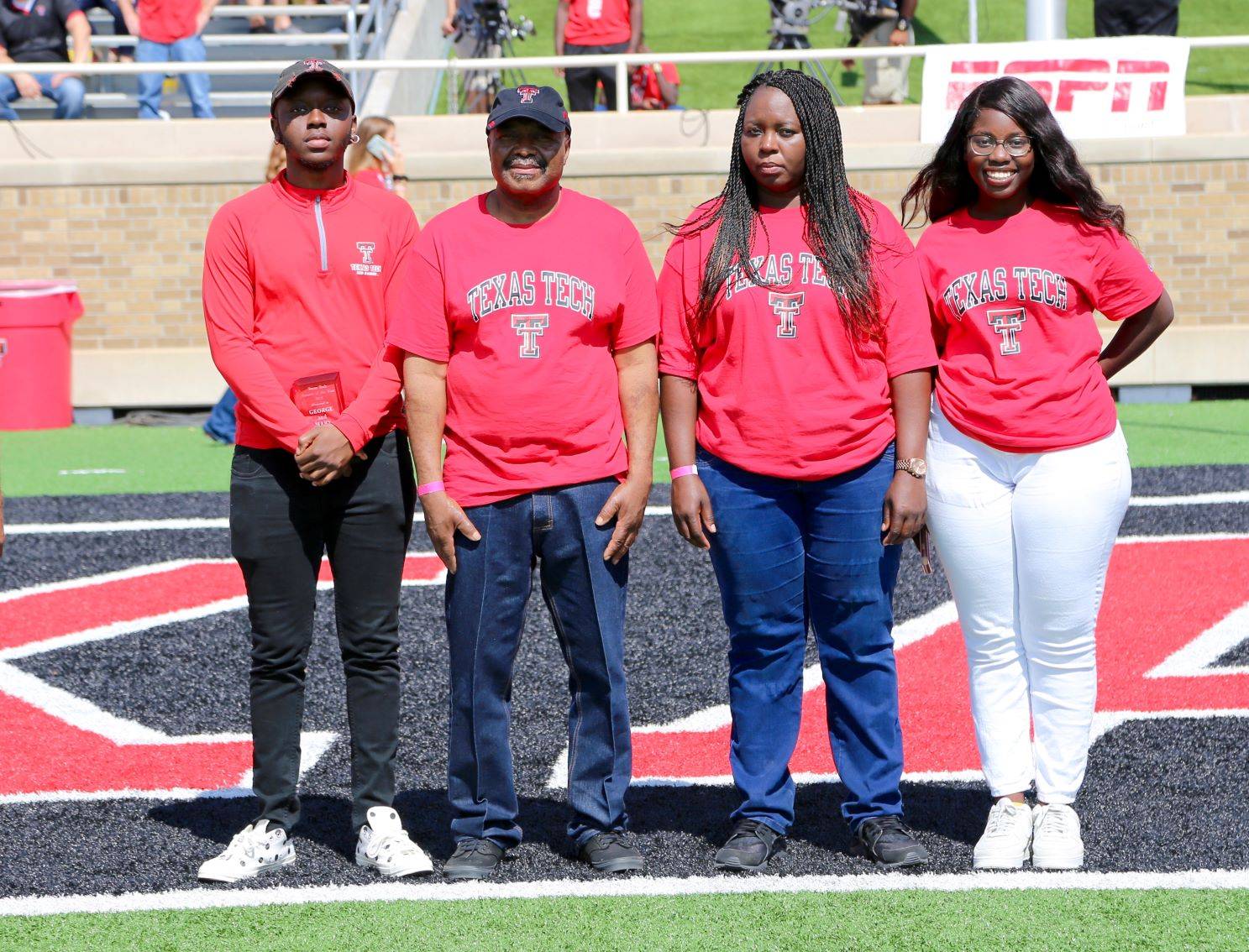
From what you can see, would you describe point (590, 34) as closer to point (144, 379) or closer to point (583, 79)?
point (583, 79)

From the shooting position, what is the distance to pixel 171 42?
51.4ft

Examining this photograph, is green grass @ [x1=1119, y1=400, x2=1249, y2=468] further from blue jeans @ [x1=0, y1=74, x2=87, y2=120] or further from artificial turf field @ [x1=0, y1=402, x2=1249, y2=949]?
blue jeans @ [x1=0, y1=74, x2=87, y2=120]

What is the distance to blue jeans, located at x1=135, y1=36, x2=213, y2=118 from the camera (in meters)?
15.6

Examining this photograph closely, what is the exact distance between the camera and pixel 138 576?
828 centimetres

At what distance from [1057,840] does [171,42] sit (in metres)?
13.7

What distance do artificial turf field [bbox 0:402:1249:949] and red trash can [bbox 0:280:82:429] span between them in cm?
496

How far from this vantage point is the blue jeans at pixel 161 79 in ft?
51.1

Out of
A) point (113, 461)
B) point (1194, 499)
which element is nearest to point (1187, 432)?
point (1194, 499)

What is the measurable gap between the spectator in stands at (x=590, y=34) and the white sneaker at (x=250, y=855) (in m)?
12.1

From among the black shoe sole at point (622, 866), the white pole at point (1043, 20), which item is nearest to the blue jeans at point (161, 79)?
the white pole at point (1043, 20)

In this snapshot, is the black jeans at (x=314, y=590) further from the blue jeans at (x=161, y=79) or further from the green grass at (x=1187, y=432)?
the blue jeans at (x=161, y=79)

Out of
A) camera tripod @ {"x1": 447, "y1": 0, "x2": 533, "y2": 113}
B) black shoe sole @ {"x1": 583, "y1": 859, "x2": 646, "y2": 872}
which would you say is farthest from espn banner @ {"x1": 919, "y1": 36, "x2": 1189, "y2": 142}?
black shoe sole @ {"x1": 583, "y1": 859, "x2": 646, "y2": 872}

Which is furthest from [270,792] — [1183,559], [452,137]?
[452,137]

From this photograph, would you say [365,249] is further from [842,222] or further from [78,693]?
[78,693]
